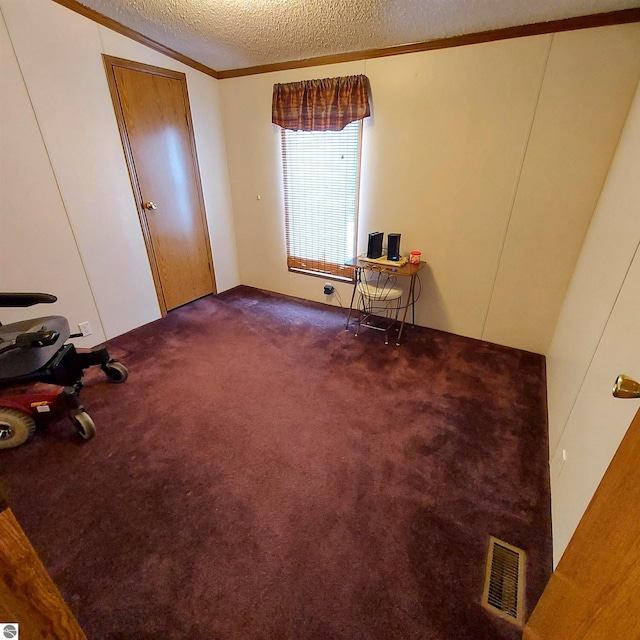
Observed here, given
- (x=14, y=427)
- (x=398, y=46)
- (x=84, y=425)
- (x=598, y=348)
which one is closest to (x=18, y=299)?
(x=14, y=427)

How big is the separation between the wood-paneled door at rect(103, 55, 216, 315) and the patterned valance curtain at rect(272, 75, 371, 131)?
0.98 metres

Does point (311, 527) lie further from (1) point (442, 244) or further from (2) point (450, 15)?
(2) point (450, 15)

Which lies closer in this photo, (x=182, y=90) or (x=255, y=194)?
(x=182, y=90)

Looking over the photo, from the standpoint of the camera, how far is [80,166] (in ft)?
8.42

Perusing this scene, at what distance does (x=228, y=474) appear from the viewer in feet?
5.61

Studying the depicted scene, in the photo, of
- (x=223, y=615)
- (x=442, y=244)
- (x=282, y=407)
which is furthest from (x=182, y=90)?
(x=223, y=615)

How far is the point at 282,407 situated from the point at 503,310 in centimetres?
206

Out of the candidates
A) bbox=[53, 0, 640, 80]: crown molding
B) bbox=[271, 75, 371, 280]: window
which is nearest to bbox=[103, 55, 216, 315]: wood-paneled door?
bbox=[53, 0, 640, 80]: crown molding

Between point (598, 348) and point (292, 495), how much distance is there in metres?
1.55

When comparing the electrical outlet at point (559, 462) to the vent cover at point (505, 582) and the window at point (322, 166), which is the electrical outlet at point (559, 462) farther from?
the window at point (322, 166)

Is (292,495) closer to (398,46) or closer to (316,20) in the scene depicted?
(316,20)

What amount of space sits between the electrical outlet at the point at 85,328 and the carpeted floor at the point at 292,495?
1.50 feet

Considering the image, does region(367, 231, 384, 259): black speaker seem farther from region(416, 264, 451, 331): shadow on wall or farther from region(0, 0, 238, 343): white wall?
region(0, 0, 238, 343): white wall

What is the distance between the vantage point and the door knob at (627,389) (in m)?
0.66
